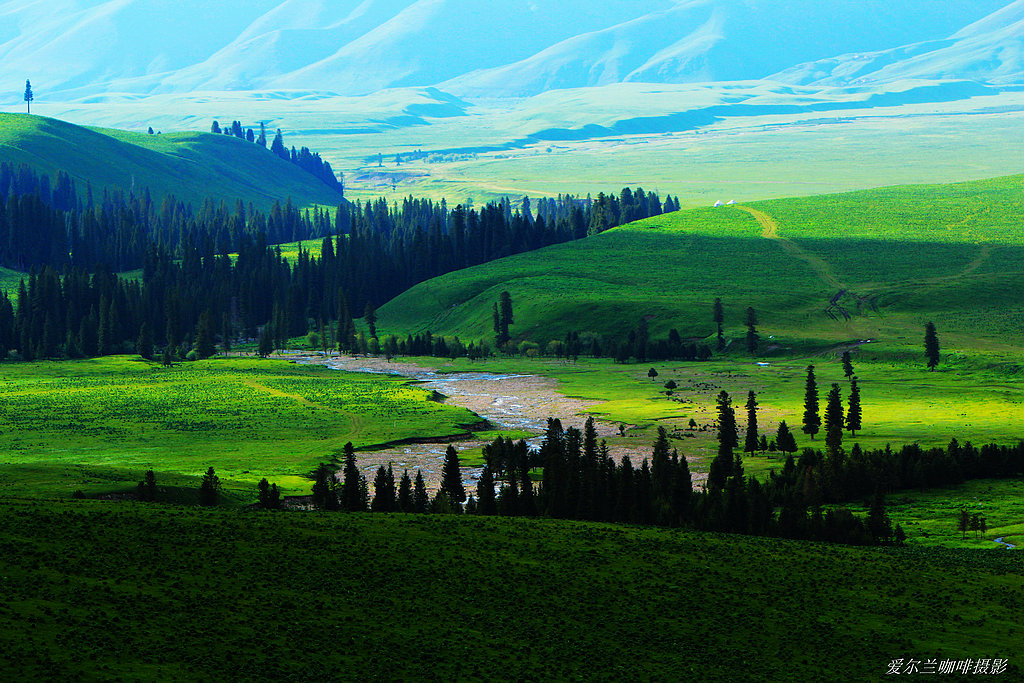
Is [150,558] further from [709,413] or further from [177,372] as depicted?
[177,372]

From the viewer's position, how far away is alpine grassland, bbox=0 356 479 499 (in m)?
87.3

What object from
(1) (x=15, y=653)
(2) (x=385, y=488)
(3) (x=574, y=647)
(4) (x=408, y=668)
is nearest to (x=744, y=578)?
(3) (x=574, y=647)

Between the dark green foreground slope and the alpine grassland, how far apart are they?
22.2 metres

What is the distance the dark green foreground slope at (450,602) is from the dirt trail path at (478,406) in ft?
98.2

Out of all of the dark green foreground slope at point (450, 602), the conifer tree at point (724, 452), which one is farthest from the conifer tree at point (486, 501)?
the conifer tree at point (724, 452)

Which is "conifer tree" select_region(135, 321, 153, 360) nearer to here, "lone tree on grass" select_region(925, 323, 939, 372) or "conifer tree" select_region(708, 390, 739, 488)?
"conifer tree" select_region(708, 390, 739, 488)

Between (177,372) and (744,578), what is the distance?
130 metres

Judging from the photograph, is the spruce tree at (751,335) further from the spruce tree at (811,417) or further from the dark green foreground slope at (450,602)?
the dark green foreground slope at (450,602)

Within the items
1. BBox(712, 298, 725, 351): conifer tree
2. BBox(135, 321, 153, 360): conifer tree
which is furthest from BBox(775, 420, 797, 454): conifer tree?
BBox(135, 321, 153, 360): conifer tree

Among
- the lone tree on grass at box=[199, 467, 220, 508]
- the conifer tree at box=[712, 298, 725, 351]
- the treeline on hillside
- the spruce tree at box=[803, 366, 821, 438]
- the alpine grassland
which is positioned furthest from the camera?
the conifer tree at box=[712, 298, 725, 351]

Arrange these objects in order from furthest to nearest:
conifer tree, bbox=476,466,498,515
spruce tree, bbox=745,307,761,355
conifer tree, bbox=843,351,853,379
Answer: spruce tree, bbox=745,307,761,355
conifer tree, bbox=843,351,853,379
conifer tree, bbox=476,466,498,515

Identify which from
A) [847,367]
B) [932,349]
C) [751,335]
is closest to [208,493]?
[847,367]

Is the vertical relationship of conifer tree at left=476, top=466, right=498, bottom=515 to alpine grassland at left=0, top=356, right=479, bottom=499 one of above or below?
below

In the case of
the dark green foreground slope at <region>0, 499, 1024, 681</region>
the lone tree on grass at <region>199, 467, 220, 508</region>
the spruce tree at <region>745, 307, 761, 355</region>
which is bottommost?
the dark green foreground slope at <region>0, 499, 1024, 681</region>
